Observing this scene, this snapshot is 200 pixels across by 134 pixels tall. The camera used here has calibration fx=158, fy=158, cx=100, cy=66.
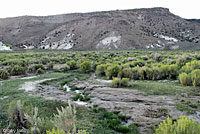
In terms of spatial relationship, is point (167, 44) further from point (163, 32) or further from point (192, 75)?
point (192, 75)

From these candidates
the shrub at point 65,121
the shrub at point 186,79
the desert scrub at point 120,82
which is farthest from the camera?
the desert scrub at point 120,82

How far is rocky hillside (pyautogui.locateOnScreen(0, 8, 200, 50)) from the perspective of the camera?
7025cm

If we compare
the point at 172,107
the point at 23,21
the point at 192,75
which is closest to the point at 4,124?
the point at 172,107

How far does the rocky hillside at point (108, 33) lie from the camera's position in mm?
70250

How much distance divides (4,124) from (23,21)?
384ft

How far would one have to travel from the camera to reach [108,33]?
245ft

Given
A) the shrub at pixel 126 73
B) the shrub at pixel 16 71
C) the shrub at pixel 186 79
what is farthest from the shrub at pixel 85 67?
the shrub at pixel 186 79

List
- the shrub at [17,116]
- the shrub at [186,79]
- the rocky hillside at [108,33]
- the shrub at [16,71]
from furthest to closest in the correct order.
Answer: the rocky hillside at [108,33]
the shrub at [16,71]
the shrub at [186,79]
the shrub at [17,116]

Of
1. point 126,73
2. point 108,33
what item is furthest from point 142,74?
point 108,33

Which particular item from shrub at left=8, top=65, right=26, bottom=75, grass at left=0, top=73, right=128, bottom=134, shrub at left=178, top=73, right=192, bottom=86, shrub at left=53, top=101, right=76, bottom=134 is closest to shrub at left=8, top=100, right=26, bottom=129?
grass at left=0, top=73, right=128, bottom=134

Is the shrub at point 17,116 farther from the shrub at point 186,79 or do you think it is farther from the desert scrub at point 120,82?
the shrub at point 186,79

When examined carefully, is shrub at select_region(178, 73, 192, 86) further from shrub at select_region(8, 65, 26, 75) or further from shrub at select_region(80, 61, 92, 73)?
shrub at select_region(8, 65, 26, 75)

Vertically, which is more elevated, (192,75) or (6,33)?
(6,33)

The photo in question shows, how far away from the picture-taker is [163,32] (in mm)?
83812
